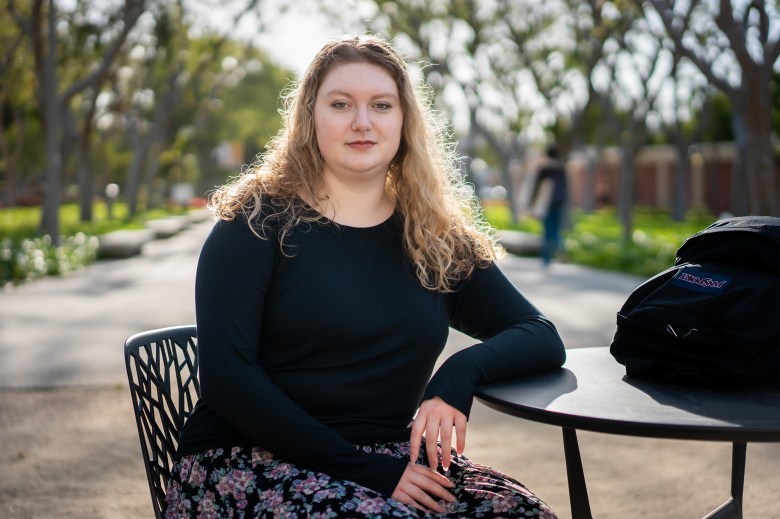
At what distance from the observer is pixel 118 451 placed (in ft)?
16.0

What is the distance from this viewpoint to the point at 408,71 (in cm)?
267

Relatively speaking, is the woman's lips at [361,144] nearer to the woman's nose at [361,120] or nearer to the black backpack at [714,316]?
the woman's nose at [361,120]

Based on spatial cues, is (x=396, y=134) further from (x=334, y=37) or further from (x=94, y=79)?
(x=94, y=79)

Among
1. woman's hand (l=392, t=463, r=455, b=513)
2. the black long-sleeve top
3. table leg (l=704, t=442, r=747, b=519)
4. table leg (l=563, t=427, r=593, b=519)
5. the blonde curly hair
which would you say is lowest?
table leg (l=704, t=442, r=747, b=519)

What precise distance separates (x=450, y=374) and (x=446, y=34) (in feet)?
88.9

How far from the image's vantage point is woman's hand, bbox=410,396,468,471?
2.29 meters

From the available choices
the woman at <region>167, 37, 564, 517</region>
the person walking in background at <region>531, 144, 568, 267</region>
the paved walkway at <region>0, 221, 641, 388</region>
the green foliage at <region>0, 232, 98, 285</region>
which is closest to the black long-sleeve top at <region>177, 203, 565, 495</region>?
the woman at <region>167, 37, 564, 517</region>

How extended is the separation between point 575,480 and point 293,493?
978 millimetres

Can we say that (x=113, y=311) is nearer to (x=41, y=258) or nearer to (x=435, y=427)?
(x=41, y=258)

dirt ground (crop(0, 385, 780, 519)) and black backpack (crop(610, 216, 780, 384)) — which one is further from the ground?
black backpack (crop(610, 216, 780, 384))

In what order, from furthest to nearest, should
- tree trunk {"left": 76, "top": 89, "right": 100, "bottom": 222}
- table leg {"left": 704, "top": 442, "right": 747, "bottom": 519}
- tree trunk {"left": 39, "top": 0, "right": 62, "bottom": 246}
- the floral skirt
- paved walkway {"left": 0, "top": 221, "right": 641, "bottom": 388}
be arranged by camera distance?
tree trunk {"left": 76, "top": 89, "right": 100, "bottom": 222} → tree trunk {"left": 39, "top": 0, "right": 62, "bottom": 246} → paved walkway {"left": 0, "top": 221, "right": 641, "bottom": 388} → table leg {"left": 704, "top": 442, "right": 747, "bottom": 519} → the floral skirt

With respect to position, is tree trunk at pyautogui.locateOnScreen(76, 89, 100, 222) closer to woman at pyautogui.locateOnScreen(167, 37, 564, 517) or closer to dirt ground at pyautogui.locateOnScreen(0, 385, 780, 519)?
dirt ground at pyautogui.locateOnScreen(0, 385, 780, 519)

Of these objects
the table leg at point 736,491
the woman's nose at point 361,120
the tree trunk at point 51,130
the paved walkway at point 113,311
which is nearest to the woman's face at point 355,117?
the woman's nose at point 361,120

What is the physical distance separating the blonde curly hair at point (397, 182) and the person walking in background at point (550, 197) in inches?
506
